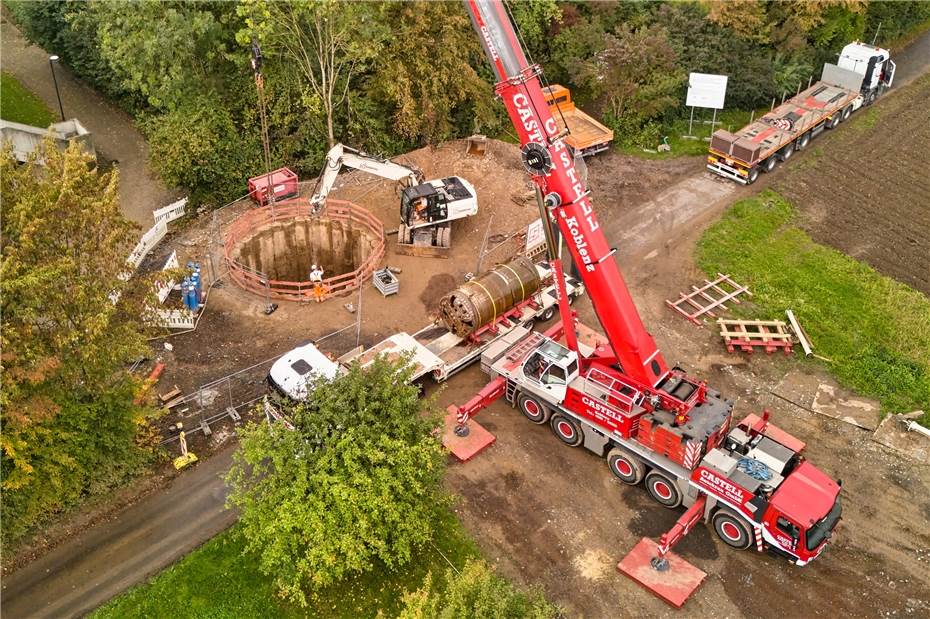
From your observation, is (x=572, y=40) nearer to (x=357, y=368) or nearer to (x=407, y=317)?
(x=407, y=317)

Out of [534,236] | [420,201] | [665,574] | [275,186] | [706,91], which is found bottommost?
[665,574]

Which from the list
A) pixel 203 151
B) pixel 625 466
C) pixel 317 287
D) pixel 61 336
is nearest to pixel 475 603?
pixel 625 466

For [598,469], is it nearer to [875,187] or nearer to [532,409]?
[532,409]

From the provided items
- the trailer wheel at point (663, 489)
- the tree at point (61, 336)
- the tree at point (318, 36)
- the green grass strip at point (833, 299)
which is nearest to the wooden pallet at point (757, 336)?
the green grass strip at point (833, 299)

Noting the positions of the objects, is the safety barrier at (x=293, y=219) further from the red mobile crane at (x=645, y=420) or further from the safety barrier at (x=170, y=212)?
the red mobile crane at (x=645, y=420)

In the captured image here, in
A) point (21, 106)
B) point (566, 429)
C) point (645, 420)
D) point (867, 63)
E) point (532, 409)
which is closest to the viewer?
point (645, 420)

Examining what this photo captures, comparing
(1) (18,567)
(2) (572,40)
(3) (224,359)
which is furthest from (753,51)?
(1) (18,567)
